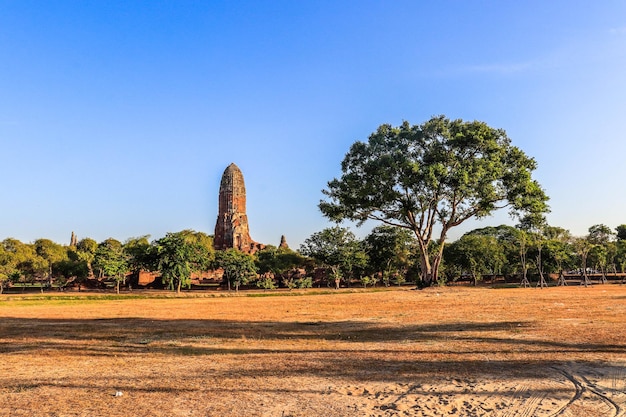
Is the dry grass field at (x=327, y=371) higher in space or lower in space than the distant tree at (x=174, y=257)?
lower

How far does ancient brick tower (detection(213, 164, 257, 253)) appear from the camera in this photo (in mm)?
118625

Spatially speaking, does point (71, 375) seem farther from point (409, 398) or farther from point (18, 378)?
point (409, 398)

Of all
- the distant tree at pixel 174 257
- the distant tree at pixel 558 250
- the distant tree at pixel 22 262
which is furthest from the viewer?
the distant tree at pixel 22 262

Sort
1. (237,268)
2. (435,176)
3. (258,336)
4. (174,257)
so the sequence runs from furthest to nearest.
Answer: (237,268) < (174,257) < (435,176) < (258,336)

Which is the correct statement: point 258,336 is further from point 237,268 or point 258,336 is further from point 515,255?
point 515,255

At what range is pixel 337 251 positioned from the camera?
6850 centimetres

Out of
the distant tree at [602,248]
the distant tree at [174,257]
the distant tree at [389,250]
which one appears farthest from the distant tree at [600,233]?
the distant tree at [174,257]

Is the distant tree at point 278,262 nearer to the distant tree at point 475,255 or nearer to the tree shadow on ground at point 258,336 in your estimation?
the distant tree at point 475,255

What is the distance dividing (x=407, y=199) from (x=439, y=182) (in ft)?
10.5

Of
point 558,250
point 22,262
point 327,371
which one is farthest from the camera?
point 22,262

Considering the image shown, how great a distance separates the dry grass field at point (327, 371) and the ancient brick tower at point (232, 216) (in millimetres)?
103335

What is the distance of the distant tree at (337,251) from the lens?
6788 centimetres

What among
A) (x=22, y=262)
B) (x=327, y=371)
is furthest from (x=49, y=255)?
(x=327, y=371)

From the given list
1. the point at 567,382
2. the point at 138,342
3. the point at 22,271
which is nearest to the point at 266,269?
the point at 22,271
